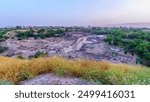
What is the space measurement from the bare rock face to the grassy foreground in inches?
2.4

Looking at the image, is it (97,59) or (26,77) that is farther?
(97,59)

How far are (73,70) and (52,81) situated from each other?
10.3 inches

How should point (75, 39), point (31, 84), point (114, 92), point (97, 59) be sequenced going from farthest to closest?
point (75, 39)
point (97, 59)
point (31, 84)
point (114, 92)

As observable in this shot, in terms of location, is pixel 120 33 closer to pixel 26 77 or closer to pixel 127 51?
pixel 127 51

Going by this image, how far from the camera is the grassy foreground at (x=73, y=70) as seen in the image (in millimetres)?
4164

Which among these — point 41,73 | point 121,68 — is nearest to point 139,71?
point 121,68

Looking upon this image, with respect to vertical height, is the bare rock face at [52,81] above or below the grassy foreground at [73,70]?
below

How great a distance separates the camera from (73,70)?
432 cm

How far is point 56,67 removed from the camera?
172 inches

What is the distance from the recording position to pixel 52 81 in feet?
13.8

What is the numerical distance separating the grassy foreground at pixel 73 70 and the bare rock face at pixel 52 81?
2.4 inches

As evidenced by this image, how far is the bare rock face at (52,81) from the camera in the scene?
416 cm

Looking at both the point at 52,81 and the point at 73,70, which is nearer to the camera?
the point at 52,81

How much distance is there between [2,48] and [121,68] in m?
1.70
